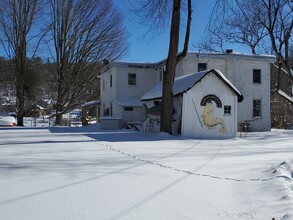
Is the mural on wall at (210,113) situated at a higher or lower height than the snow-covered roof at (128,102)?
lower

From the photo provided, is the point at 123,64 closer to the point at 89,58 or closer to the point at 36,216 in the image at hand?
the point at 89,58

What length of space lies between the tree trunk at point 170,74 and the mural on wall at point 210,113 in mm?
2002

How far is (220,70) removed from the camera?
89.0 feet

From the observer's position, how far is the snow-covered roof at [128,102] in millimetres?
28469

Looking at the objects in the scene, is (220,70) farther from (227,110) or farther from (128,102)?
(227,110)

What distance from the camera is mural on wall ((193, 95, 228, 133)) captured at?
62.6 feet

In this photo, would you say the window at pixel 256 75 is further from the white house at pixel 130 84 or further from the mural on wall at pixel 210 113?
the mural on wall at pixel 210 113

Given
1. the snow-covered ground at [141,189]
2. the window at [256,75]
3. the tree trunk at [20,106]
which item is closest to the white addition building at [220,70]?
the window at [256,75]

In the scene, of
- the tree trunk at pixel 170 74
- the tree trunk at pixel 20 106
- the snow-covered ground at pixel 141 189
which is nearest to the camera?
the snow-covered ground at pixel 141 189

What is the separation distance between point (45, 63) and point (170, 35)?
2443 centimetres

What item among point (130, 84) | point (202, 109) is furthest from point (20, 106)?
point (202, 109)

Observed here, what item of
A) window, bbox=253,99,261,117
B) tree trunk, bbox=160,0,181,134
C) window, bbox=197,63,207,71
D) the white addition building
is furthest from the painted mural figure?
window, bbox=253,99,261,117

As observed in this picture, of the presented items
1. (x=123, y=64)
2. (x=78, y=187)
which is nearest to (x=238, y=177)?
(x=78, y=187)

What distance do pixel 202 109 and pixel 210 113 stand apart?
53 centimetres
